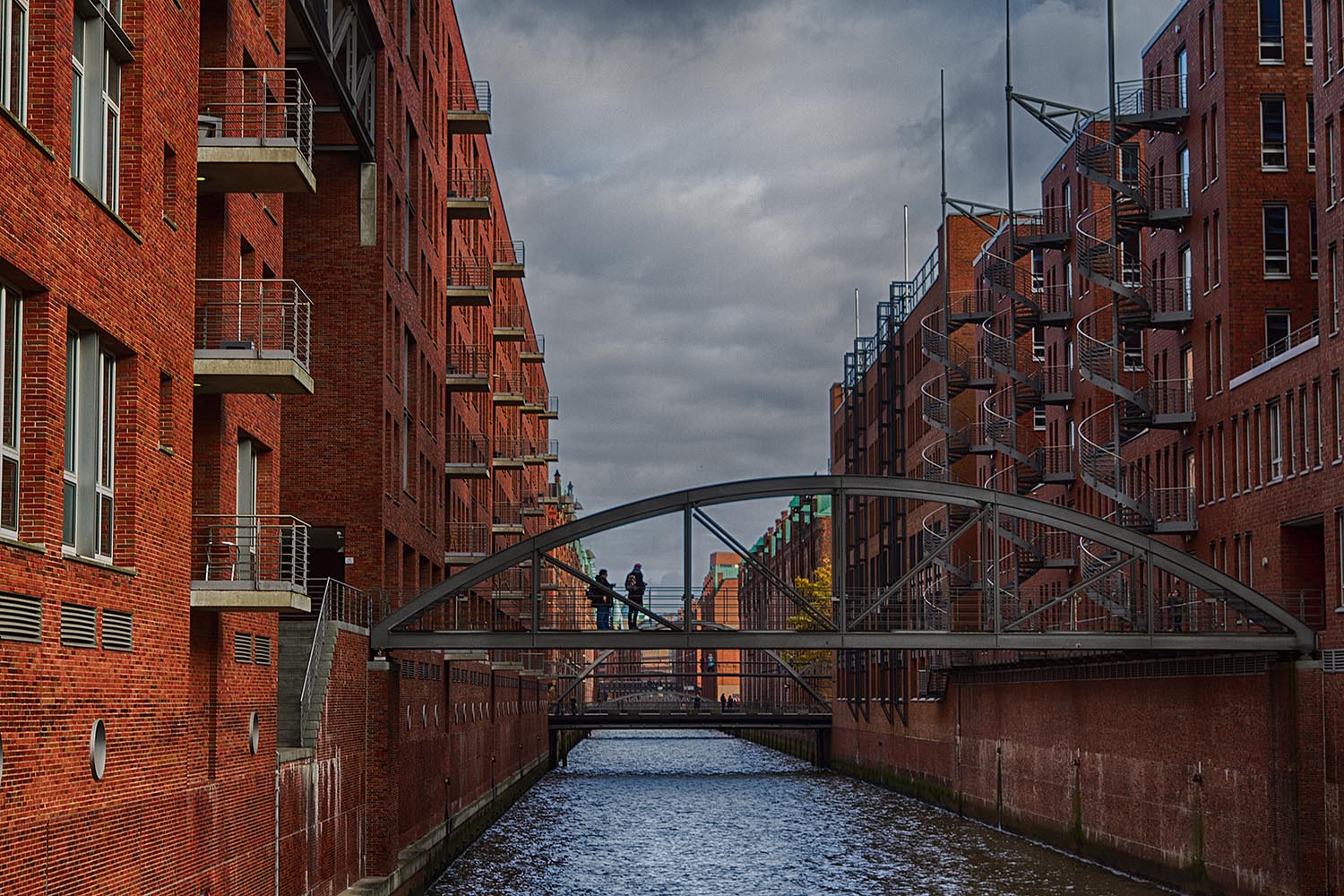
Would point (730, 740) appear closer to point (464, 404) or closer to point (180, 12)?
point (464, 404)

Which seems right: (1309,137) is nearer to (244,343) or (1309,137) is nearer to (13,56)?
(244,343)

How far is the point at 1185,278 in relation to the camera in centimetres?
4141

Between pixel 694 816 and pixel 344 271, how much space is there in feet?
87.2

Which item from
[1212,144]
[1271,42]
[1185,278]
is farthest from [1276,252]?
[1271,42]

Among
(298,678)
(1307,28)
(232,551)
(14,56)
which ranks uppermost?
(1307,28)

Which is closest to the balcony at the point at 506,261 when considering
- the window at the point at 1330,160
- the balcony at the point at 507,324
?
the balcony at the point at 507,324

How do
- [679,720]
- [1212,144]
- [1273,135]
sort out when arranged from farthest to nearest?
[679,720]
[1212,144]
[1273,135]

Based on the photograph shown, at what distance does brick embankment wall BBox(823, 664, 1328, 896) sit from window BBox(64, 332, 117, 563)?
65.4 feet

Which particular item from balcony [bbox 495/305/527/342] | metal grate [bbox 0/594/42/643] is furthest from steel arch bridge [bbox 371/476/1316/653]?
balcony [bbox 495/305/527/342]

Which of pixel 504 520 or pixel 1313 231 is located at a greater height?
pixel 1313 231

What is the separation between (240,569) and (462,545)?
27120 millimetres

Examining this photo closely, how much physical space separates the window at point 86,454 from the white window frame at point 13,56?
2.30 meters

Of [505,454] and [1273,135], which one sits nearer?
[1273,135]

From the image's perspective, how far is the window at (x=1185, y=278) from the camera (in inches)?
1623
